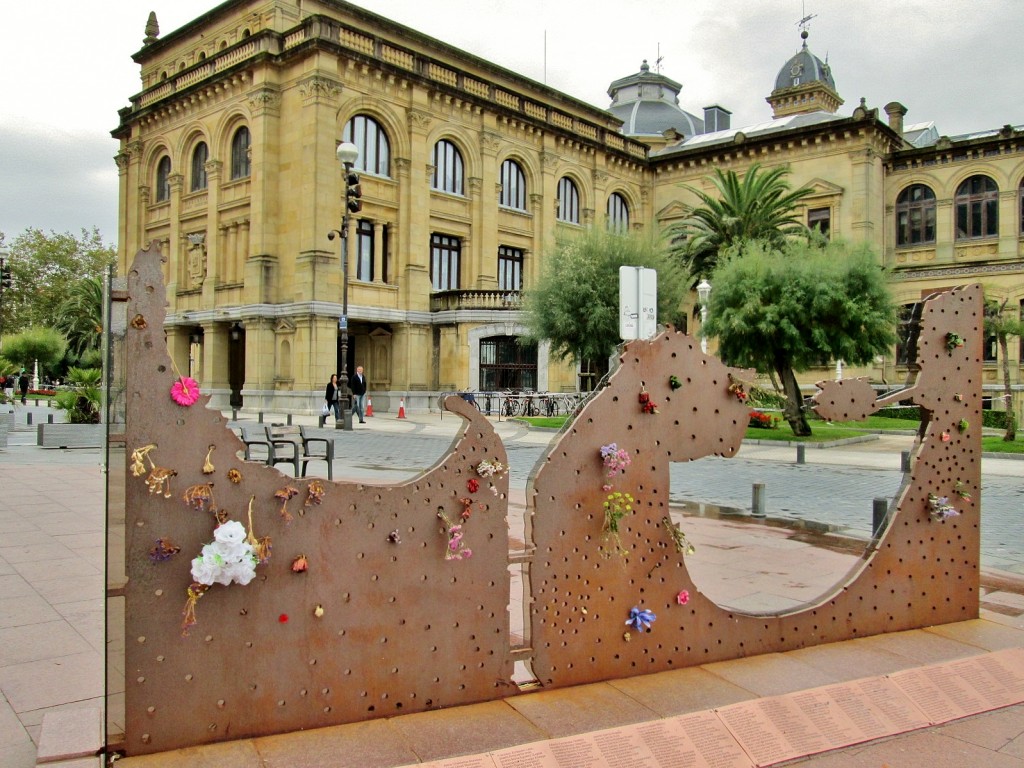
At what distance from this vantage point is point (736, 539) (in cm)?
912

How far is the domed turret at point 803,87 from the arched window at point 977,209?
26.9m

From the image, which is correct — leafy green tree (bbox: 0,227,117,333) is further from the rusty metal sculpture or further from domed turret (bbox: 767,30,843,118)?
the rusty metal sculpture

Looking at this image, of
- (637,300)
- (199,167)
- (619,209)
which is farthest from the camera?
(619,209)


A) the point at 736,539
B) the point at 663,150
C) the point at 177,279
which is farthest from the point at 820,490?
the point at 663,150

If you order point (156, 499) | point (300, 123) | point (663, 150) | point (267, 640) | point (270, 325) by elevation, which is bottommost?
point (267, 640)

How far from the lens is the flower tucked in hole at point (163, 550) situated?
3225mm

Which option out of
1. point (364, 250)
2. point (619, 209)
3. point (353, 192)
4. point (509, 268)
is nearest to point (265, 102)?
point (364, 250)

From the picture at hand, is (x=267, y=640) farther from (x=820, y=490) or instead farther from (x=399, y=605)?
(x=820, y=490)

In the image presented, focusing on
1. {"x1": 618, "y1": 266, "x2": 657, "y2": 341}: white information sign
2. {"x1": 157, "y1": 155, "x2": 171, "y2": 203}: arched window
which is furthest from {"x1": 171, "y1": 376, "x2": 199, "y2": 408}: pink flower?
{"x1": 157, "y1": 155, "x2": 171, "y2": 203}: arched window

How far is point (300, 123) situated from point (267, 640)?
32.9 metres

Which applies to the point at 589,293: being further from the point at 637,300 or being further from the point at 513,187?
the point at 637,300

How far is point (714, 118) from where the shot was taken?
65938 mm

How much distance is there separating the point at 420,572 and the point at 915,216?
149 ft

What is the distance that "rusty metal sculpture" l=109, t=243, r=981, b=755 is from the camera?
3.27 meters
